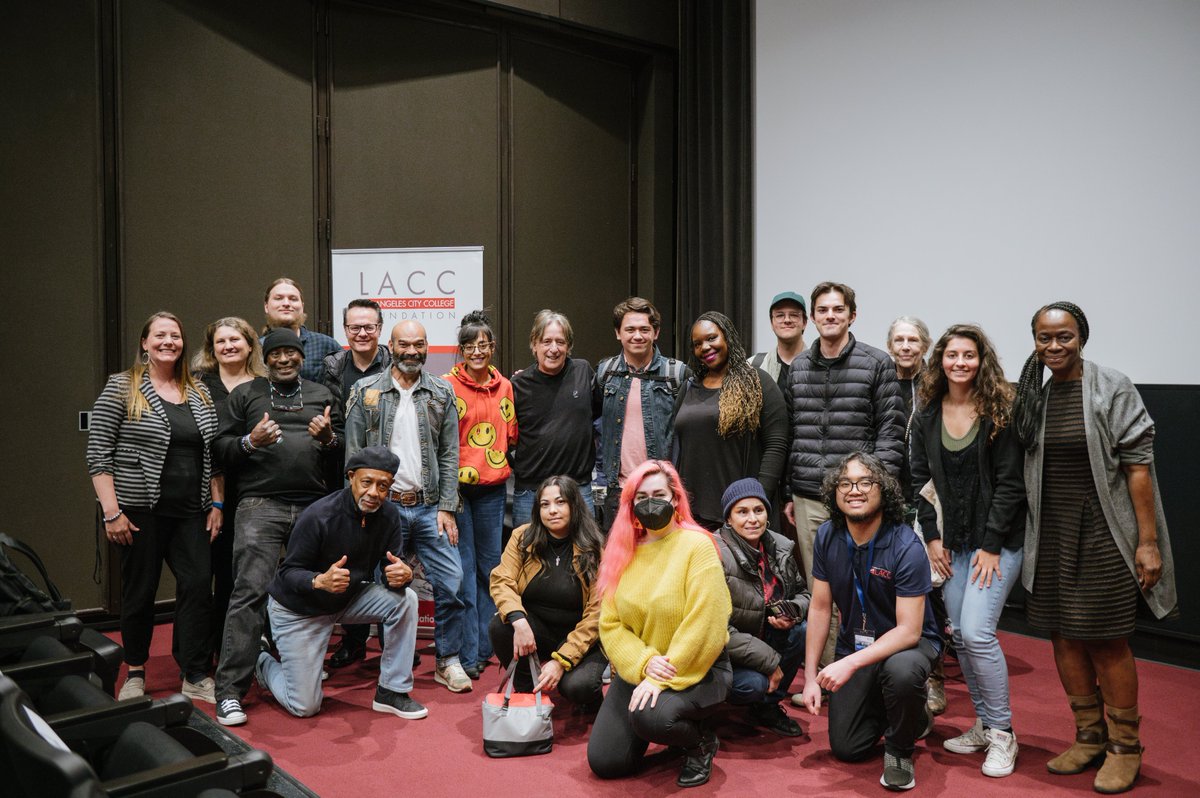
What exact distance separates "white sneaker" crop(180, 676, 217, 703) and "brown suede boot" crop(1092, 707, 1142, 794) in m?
3.14

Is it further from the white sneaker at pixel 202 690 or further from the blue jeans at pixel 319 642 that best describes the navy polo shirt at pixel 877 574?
the white sneaker at pixel 202 690

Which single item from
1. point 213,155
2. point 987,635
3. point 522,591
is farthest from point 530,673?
point 213,155

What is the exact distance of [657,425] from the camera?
4.04 meters

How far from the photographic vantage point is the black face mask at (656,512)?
313 cm

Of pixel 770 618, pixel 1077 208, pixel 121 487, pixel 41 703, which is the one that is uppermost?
pixel 1077 208

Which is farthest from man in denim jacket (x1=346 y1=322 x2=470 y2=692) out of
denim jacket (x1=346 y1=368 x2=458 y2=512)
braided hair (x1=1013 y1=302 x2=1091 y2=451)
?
braided hair (x1=1013 y1=302 x2=1091 y2=451)

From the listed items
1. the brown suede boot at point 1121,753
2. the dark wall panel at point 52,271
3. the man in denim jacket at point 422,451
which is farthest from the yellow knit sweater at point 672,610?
the dark wall panel at point 52,271

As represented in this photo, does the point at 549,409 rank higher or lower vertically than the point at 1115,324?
lower

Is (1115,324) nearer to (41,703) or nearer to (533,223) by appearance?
(533,223)

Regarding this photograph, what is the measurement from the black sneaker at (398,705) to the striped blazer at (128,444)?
1.13 metres

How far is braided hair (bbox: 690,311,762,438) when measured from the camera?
377cm

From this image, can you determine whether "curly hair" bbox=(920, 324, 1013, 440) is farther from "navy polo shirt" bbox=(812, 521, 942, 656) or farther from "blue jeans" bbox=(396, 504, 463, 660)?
"blue jeans" bbox=(396, 504, 463, 660)

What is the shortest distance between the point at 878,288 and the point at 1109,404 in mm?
2696

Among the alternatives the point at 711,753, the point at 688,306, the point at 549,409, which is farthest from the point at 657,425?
the point at 688,306
